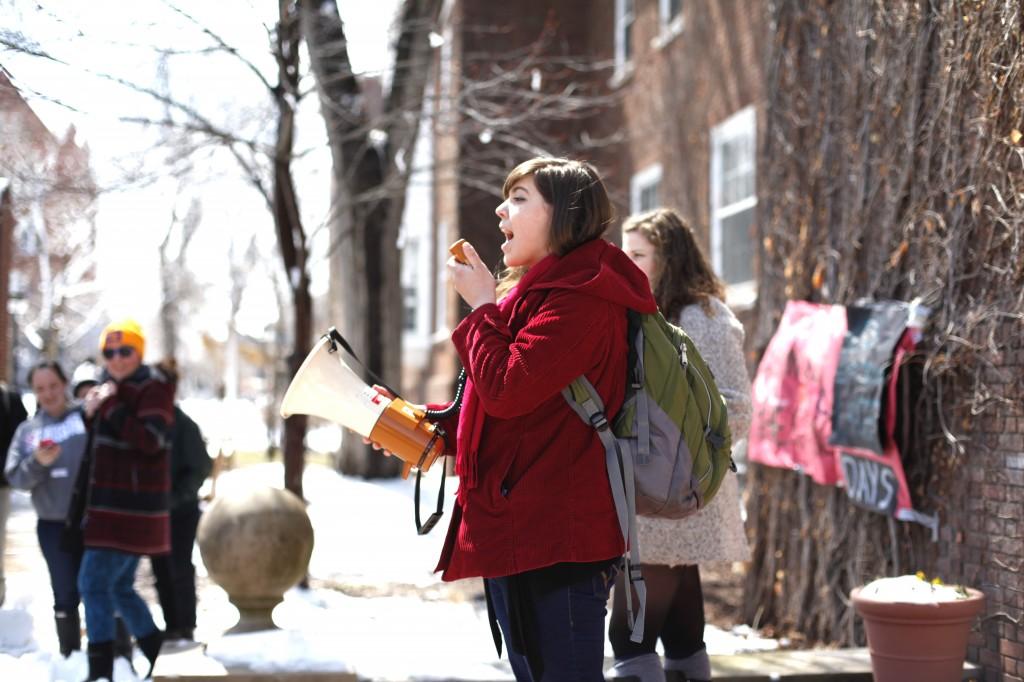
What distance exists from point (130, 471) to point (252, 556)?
2.42 ft

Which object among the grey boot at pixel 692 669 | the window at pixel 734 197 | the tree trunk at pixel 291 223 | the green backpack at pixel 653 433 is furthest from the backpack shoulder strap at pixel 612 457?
the window at pixel 734 197

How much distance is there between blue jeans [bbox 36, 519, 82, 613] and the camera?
6297mm

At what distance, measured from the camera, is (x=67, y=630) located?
6.37 metres

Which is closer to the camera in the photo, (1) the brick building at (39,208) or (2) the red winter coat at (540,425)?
(2) the red winter coat at (540,425)

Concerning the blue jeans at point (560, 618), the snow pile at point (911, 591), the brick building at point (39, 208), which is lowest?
the snow pile at point (911, 591)

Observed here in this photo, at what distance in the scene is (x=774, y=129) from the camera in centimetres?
762

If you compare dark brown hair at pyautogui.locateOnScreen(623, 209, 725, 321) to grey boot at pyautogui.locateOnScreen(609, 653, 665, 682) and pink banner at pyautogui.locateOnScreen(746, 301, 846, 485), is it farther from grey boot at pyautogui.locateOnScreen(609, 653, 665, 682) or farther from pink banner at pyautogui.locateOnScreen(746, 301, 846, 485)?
pink banner at pyautogui.locateOnScreen(746, 301, 846, 485)

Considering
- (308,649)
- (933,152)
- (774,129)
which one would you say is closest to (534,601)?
(308,649)

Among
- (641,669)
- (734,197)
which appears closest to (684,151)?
(734,197)

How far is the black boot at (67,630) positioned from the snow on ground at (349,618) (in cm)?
6

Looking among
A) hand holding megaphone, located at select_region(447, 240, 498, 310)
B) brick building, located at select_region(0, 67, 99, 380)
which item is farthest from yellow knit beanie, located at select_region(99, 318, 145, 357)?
hand holding megaphone, located at select_region(447, 240, 498, 310)

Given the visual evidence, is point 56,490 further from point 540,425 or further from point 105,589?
point 540,425

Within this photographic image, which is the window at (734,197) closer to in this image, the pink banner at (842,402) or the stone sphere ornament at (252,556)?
the pink banner at (842,402)

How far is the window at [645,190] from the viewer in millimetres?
15184
